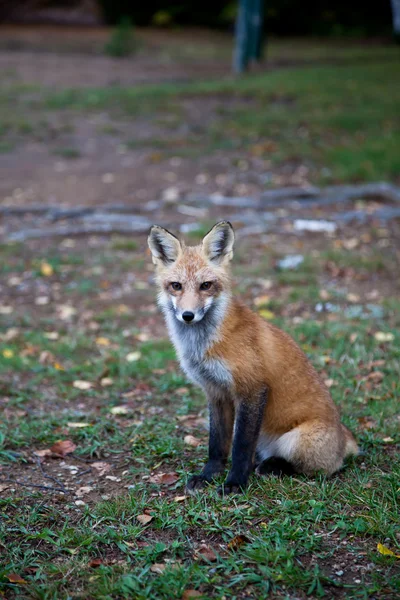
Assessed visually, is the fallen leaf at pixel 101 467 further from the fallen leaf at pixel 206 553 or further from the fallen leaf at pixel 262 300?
the fallen leaf at pixel 262 300

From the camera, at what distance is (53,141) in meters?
14.1

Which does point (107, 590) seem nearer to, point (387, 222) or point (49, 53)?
point (387, 222)

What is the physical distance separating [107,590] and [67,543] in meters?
0.52

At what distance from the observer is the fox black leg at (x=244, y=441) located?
4.11m

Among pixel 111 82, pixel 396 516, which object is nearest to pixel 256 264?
pixel 396 516

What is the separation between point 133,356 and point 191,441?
1903 mm

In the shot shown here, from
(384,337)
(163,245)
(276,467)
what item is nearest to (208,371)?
(276,467)

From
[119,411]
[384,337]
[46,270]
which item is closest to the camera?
[119,411]

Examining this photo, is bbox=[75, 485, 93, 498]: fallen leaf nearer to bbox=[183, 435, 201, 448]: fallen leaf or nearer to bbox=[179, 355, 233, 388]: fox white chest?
bbox=[183, 435, 201, 448]: fallen leaf

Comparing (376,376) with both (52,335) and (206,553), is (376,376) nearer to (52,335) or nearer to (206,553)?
(206,553)

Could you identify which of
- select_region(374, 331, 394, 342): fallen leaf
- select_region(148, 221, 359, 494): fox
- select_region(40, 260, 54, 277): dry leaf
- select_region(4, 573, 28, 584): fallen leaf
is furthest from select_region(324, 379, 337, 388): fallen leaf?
select_region(40, 260, 54, 277): dry leaf

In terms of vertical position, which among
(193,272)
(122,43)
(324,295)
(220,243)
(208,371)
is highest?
(220,243)

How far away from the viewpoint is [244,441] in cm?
411

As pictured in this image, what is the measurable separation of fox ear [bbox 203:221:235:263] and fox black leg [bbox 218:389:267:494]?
904 millimetres
